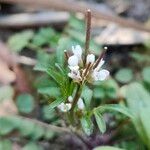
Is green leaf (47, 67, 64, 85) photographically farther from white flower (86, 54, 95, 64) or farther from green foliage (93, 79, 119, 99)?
green foliage (93, 79, 119, 99)

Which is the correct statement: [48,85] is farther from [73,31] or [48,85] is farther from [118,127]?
[73,31]

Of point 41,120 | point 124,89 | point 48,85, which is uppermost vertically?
point 48,85

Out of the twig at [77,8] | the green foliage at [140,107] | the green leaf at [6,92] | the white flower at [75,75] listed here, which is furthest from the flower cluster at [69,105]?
the twig at [77,8]

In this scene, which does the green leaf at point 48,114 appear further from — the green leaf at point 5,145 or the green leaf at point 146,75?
the green leaf at point 146,75

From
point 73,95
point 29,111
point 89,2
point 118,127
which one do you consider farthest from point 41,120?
point 89,2

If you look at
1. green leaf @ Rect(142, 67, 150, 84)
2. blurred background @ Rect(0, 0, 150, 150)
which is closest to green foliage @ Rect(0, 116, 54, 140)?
blurred background @ Rect(0, 0, 150, 150)

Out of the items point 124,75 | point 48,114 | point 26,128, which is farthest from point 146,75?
point 26,128

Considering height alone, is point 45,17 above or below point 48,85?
below
